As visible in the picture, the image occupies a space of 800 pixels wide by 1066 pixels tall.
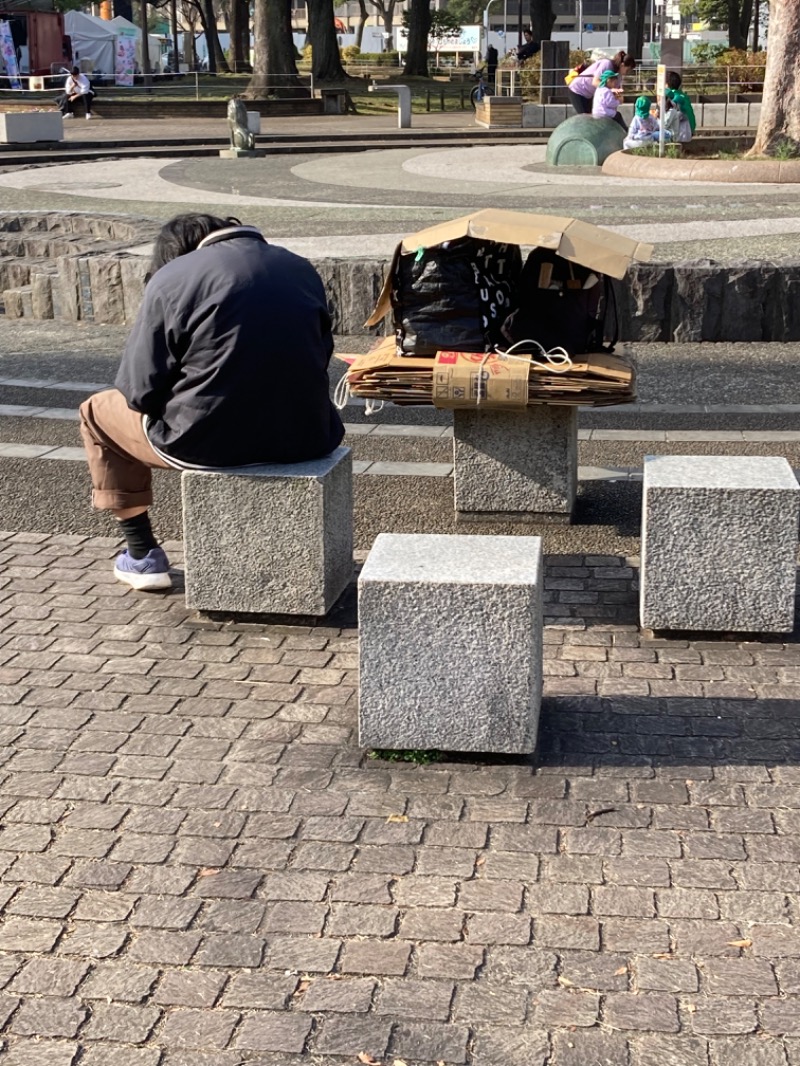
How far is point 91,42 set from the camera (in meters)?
54.6

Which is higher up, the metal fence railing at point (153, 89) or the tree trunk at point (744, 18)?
the tree trunk at point (744, 18)

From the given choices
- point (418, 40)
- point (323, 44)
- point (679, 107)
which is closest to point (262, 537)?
point (679, 107)

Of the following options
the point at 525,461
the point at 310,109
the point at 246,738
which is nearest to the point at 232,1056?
the point at 246,738

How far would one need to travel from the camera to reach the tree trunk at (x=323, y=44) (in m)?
45.7

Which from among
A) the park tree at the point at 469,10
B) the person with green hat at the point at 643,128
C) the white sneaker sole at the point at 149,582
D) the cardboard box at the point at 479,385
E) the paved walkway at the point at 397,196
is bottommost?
the white sneaker sole at the point at 149,582

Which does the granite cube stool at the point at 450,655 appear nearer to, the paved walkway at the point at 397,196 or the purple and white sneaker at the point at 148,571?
the purple and white sneaker at the point at 148,571

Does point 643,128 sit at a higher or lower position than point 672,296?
higher

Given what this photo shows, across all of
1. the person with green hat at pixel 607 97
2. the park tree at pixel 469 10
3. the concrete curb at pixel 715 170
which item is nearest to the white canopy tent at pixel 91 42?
the person with green hat at pixel 607 97

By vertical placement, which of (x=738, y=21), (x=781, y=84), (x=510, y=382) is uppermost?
(x=738, y=21)

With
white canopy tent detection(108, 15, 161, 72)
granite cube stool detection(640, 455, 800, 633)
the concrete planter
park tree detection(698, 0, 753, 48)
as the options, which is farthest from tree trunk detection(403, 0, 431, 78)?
granite cube stool detection(640, 455, 800, 633)

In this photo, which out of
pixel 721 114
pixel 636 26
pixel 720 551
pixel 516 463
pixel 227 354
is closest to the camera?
pixel 720 551

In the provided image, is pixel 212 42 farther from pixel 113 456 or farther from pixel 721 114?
pixel 113 456

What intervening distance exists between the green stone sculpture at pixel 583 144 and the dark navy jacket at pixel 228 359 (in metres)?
18.1

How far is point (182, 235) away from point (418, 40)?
50963mm
